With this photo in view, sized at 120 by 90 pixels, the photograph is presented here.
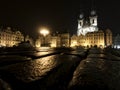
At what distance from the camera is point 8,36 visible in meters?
87.0

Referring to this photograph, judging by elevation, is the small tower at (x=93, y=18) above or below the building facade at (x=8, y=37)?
above

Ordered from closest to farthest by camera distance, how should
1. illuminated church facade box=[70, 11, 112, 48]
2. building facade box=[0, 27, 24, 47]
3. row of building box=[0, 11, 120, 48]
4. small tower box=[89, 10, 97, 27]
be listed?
1. building facade box=[0, 27, 24, 47]
2. row of building box=[0, 11, 120, 48]
3. illuminated church facade box=[70, 11, 112, 48]
4. small tower box=[89, 10, 97, 27]

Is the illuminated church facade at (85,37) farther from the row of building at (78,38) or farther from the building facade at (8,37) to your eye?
the building facade at (8,37)

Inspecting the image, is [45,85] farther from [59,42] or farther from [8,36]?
[59,42]

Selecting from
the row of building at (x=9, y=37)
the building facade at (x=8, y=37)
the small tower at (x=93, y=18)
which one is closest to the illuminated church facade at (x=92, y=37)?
the small tower at (x=93, y=18)

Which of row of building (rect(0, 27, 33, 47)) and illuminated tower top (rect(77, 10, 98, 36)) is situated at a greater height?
illuminated tower top (rect(77, 10, 98, 36))

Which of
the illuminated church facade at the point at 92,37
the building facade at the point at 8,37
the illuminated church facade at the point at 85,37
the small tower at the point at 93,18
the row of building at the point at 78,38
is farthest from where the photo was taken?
the small tower at the point at 93,18

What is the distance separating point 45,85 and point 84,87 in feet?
0.74

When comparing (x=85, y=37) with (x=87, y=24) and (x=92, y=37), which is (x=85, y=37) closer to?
(x=92, y=37)

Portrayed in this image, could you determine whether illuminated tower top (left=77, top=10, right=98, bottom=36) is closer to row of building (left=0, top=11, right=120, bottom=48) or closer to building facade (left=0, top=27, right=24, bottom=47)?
row of building (left=0, top=11, right=120, bottom=48)

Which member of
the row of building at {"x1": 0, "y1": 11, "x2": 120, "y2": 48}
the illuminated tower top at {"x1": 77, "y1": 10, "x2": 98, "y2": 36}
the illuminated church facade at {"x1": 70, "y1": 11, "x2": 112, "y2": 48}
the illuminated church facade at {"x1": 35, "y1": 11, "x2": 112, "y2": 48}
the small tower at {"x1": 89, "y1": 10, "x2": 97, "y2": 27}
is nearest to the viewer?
the row of building at {"x1": 0, "y1": 11, "x2": 120, "y2": 48}

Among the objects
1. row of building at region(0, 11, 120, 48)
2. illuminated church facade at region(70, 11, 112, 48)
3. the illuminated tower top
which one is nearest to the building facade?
row of building at region(0, 11, 120, 48)

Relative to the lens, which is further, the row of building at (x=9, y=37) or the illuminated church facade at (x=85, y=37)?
the illuminated church facade at (x=85, y=37)

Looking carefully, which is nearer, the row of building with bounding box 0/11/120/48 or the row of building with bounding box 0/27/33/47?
the row of building with bounding box 0/27/33/47
